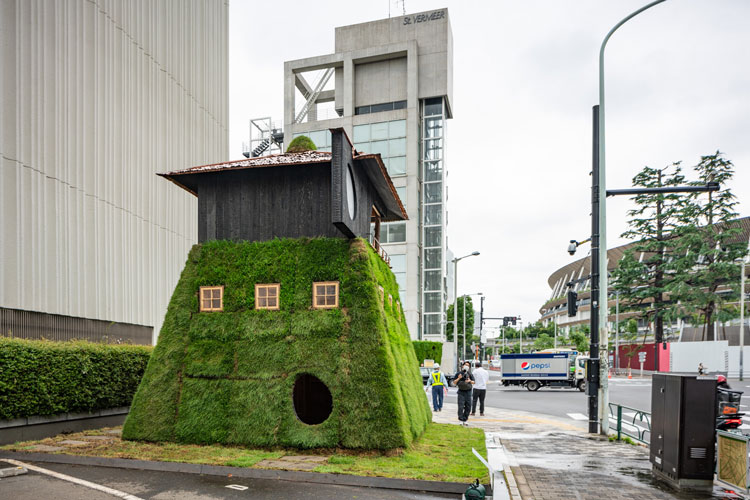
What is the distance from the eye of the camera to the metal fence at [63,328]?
14.9 metres

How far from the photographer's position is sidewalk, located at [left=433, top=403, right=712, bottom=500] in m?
8.29

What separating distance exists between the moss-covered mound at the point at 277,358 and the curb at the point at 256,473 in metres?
1.45

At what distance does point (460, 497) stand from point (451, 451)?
3.08m

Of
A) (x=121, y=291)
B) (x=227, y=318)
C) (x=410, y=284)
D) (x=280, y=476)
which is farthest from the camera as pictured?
(x=410, y=284)

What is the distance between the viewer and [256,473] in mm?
9297

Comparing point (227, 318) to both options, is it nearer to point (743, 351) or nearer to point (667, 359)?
point (743, 351)

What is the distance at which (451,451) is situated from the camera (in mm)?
11148

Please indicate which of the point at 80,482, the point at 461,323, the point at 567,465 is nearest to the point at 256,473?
the point at 80,482

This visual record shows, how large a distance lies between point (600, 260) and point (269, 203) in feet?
28.6

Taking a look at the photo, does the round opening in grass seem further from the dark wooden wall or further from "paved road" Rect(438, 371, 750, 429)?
"paved road" Rect(438, 371, 750, 429)

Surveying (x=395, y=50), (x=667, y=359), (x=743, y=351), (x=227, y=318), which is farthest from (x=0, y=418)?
(x=667, y=359)

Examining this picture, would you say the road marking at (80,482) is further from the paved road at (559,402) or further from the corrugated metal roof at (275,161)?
the paved road at (559,402)

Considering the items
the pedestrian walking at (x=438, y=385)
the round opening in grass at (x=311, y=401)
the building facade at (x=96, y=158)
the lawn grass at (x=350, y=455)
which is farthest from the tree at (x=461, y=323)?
the lawn grass at (x=350, y=455)

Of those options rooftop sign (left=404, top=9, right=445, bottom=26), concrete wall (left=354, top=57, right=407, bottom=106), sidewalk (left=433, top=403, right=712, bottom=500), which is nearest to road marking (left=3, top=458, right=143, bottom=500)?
sidewalk (left=433, top=403, right=712, bottom=500)
